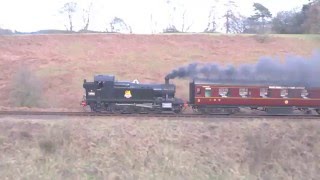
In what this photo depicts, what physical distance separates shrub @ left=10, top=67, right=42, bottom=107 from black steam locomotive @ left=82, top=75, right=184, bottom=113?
666 centimetres

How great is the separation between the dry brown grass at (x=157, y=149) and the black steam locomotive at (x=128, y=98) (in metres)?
3.13

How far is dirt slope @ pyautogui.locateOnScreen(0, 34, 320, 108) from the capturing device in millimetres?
41781

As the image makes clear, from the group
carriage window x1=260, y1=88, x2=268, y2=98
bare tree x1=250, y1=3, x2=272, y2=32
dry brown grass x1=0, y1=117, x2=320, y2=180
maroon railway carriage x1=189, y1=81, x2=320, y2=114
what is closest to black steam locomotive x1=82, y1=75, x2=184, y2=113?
maroon railway carriage x1=189, y1=81, x2=320, y2=114

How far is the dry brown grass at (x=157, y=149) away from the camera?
21547 mm

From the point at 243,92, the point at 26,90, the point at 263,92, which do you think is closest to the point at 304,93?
the point at 263,92

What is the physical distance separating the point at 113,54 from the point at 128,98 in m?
19.6

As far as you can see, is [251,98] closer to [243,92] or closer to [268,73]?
[243,92]

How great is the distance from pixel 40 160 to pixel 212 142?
7509mm

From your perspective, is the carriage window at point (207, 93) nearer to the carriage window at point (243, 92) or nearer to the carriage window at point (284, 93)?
the carriage window at point (243, 92)

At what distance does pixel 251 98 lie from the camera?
31.1 meters

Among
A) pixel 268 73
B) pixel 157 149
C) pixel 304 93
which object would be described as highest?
pixel 268 73

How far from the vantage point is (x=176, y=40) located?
54.7m

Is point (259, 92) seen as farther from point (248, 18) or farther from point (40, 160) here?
point (248, 18)

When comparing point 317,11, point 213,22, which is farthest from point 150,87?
point 213,22
